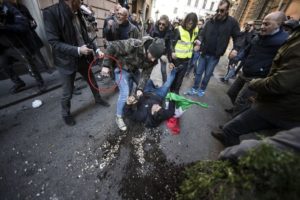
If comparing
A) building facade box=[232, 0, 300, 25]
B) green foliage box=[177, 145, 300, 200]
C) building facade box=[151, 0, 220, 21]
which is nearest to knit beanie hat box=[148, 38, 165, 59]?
green foliage box=[177, 145, 300, 200]

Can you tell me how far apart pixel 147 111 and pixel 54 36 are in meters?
1.89

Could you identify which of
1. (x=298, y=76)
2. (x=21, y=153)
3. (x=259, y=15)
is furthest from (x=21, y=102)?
(x=259, y=15)

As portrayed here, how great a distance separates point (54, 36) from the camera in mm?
1932

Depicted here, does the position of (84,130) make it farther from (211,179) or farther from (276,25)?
(276,25)

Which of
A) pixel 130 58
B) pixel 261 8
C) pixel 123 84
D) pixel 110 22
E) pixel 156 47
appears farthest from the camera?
pixel 261 8

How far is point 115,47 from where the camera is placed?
2191mm

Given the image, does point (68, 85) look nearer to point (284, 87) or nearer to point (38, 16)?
point (284, 87)

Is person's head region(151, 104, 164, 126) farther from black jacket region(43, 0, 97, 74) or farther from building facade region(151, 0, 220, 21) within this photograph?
building facade region(151, 0, 220, 21)

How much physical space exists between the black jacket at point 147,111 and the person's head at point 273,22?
2.02m

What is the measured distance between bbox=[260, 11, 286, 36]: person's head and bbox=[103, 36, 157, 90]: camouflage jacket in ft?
6.52

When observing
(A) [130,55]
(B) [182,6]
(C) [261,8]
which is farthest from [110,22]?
(B) [182,6]

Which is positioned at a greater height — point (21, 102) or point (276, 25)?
point (276, 25)

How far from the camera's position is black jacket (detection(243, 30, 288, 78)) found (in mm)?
2332

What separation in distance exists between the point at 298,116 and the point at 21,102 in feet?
15.5
